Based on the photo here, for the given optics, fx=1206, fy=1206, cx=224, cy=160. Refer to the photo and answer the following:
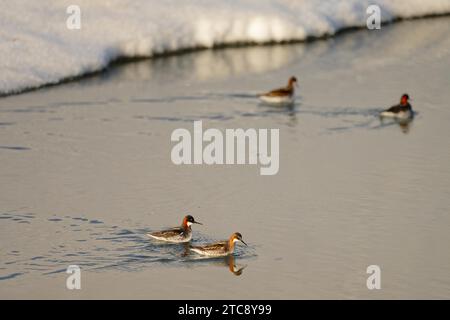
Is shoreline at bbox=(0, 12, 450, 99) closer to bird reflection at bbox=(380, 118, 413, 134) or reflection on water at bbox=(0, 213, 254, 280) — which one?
bird reflection at bbox=(380, 118, 413, 134)

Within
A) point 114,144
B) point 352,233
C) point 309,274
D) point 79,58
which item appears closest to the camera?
point 309,274

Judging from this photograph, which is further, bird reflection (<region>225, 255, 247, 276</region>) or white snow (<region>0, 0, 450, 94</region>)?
white snow (<region>0, 0, 450, 94</region>)

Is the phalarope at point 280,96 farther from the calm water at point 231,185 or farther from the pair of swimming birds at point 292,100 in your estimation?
the calm water at point 231,185

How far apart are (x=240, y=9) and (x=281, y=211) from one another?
1631 centimetres

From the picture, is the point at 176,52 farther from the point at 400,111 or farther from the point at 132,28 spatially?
the point at 400,111

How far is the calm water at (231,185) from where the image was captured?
656 inches

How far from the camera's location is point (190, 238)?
18109 millimetres

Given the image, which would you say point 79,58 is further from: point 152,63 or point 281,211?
point 281,211

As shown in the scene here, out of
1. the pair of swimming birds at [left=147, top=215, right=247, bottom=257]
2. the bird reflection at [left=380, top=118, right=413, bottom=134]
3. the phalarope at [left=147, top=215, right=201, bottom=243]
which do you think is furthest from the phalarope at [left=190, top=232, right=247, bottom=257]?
the bird reflection at [left=380, top=118, right=413, bottom=134]

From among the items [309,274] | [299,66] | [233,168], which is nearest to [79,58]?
[299,66]

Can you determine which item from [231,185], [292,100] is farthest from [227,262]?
[292,100]

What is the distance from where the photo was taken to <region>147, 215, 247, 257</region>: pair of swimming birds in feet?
57.2

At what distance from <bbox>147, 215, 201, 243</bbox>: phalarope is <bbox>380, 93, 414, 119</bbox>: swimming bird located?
887 cm

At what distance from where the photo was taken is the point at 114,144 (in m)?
23.5
